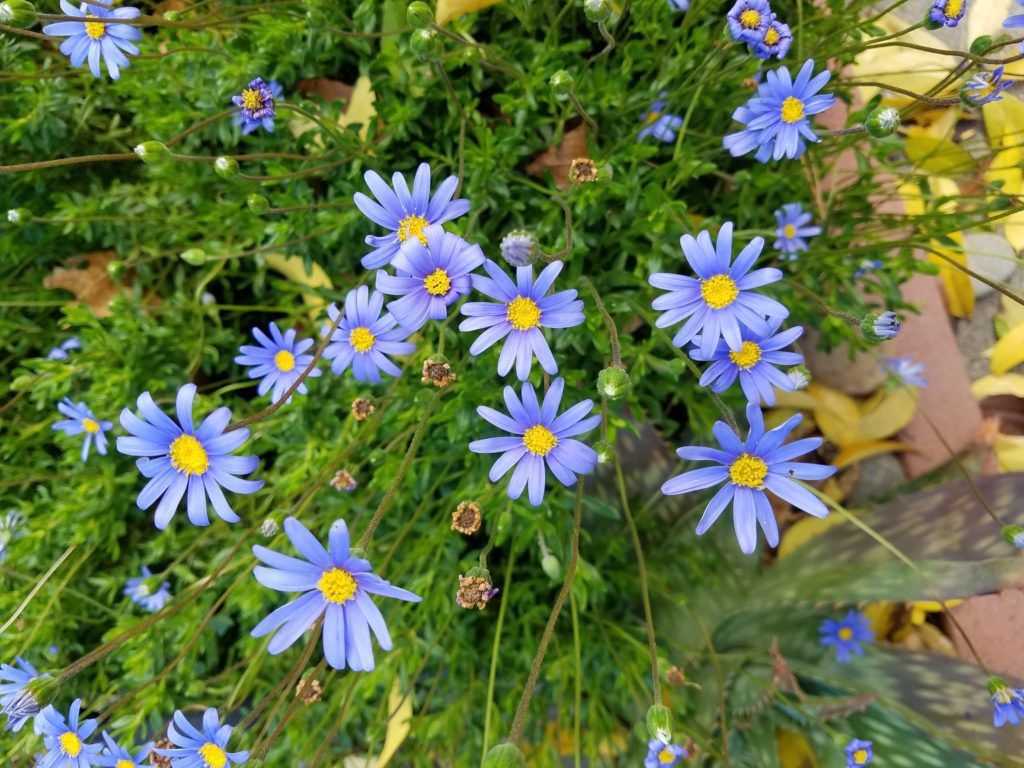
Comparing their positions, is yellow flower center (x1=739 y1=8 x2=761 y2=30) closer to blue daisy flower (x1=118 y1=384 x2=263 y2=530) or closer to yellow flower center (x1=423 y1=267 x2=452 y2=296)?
yellow flower center (x1=423 y1=267 x2=452 y2=296)

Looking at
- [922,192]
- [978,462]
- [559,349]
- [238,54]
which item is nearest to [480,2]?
[238,54]

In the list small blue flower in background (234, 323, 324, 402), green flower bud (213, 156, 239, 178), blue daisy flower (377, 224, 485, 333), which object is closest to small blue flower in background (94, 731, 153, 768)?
small blue flower in background (234, 323, 324, 402)

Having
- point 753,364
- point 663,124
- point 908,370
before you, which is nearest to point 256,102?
point 663,124

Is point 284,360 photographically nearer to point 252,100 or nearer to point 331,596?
point 252,100

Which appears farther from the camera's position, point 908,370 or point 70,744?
point 908,370

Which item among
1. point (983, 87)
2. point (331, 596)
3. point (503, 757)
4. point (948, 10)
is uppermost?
point (948, 10)
